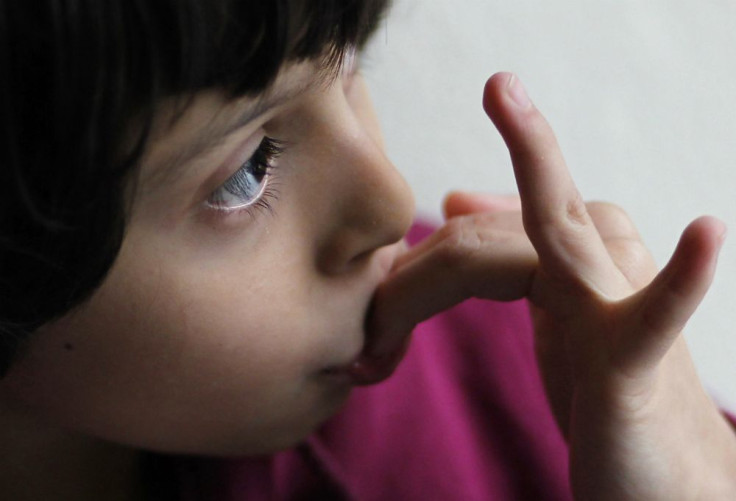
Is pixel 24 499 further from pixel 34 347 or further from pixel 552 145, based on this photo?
pixel 552 145

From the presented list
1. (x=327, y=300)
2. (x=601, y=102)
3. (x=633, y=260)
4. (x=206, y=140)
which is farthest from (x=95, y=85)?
(x=601, y=102)

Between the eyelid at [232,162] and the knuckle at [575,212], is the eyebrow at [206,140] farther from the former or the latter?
the knuckle at [575,212]

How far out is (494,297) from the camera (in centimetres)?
45

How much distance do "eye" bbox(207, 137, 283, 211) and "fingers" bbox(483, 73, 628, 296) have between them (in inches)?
3.5

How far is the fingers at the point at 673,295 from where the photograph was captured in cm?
35

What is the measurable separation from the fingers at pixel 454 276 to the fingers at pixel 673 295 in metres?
0.07

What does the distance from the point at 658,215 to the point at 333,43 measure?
410 mm

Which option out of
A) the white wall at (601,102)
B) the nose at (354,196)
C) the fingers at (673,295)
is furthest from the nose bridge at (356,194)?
the white wall at (601,102)

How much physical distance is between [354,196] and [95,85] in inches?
5.1

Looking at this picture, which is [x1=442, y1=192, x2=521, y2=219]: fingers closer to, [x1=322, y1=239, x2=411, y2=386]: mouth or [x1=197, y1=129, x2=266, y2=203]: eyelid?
[x1=322, y1=239, x2=411, y2=386]: mouth

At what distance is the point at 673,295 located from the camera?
359 millimetres

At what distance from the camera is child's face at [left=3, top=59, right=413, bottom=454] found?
1.12ft

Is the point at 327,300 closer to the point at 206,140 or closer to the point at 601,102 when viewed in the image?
the point at 206,140

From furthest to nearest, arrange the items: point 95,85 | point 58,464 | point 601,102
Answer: point 601,102 → point 58,464 → point 95,85
